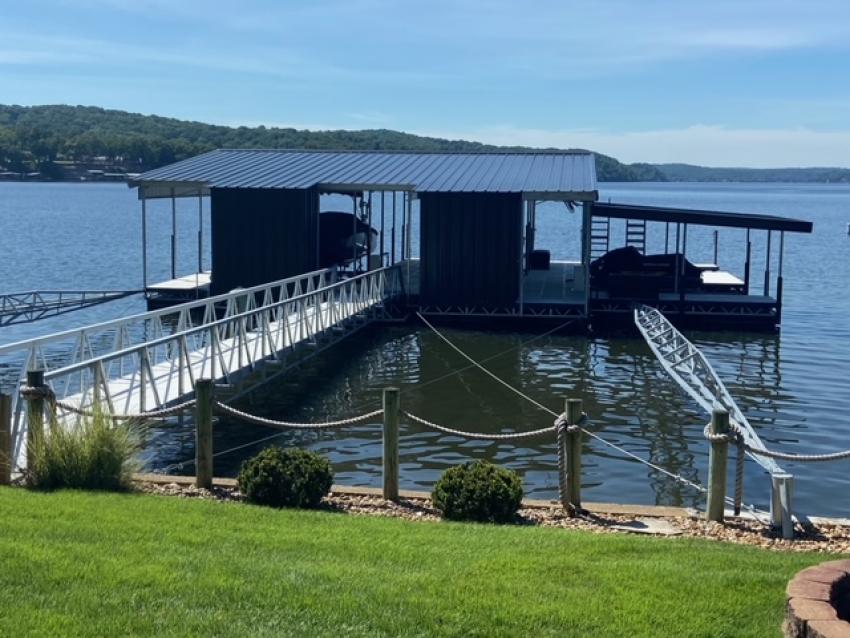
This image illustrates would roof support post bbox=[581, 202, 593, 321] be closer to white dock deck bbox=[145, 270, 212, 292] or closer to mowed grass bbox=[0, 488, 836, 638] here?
white dock deck bbox=[145, 270, 212, 292]

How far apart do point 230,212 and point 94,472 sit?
1932 centimetres

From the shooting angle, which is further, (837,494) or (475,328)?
(475,328)

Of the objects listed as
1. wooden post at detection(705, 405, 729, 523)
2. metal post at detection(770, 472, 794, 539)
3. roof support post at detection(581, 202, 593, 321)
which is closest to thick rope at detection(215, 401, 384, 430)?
wooden post at detection(705, 405, 729, 523)

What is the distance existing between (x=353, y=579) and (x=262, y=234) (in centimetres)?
2227

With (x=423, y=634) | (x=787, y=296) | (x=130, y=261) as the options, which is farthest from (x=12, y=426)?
(x=130, y=261)

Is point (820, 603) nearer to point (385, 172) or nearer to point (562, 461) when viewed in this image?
point (562, 461)

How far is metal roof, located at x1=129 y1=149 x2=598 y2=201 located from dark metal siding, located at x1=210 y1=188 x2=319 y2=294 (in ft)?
1.12

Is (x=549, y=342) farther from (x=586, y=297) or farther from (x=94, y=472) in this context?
(x=94, y=472)

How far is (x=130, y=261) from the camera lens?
160 feet

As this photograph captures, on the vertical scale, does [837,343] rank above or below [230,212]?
below

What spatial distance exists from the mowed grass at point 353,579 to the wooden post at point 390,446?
1.75 m

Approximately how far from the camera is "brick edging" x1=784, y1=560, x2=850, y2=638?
5.06m

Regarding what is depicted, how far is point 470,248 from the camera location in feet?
90.3

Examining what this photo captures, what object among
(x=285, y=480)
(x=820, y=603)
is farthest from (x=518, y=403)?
(x=820, y=603)
